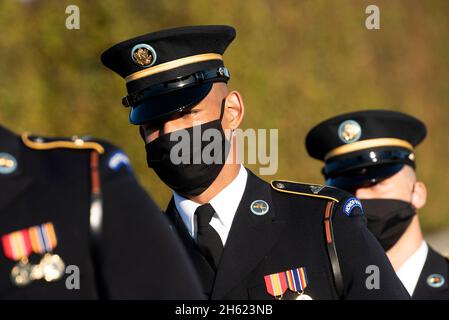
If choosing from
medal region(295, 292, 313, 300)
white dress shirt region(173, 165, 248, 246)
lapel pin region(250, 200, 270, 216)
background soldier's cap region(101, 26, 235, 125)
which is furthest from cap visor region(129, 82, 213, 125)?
medal region(295, 292, 313, 300)

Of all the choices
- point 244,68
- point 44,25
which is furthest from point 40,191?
point 244,68

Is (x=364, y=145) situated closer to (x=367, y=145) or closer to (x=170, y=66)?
(x=367, y=145)

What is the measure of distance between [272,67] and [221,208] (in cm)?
712

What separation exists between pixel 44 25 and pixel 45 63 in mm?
369

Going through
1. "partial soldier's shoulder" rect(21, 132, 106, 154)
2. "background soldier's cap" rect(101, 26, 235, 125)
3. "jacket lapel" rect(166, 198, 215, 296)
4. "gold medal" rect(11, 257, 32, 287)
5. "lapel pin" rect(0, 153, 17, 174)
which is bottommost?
"jacket lapel" rect(166, 198, 215, 296)

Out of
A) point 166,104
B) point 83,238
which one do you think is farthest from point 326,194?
point 83,238

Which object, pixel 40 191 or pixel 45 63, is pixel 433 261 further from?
pixel 45 63

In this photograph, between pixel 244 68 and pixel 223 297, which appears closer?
pixel 223 297

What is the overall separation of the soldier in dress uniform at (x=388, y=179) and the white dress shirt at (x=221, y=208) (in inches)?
55.5

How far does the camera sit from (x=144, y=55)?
11.3 feet

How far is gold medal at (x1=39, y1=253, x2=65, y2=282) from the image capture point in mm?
1781

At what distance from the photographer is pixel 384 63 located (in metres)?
13.2

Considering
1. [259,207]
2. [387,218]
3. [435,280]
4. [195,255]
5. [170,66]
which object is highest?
[170,66]

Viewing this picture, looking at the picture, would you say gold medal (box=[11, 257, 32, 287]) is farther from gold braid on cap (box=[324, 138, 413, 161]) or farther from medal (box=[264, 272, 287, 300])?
gold braid on cap (box=[324, 138, 413, 161])
